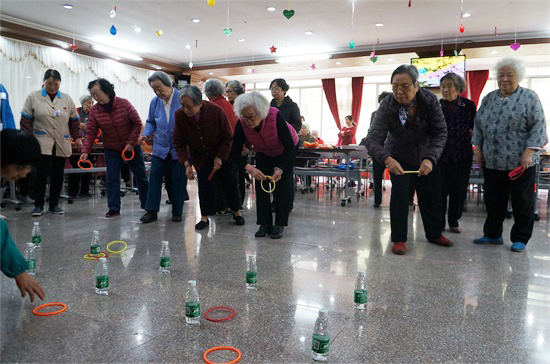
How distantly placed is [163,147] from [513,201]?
2898 millimetres

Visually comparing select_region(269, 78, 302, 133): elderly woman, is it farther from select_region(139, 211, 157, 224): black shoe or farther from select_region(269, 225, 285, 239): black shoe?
select_region(139, 211, 157, 224): black shoe

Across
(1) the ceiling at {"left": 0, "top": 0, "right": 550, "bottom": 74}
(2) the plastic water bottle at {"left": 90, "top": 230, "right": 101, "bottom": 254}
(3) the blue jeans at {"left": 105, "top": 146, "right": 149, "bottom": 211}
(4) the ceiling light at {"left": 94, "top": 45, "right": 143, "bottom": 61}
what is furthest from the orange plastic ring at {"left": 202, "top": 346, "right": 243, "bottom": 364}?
(4) the ceiling light at {"left": 94, "top": 45, "right": 143, "bottom": 61}

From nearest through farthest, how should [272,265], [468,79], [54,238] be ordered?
[272,265]
[54,238]
[468,79]

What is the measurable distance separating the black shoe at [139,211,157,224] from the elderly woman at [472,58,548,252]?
9.48 ft

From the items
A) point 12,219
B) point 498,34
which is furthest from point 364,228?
point 498,34

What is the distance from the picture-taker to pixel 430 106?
9.43ft

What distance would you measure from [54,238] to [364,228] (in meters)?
2.59

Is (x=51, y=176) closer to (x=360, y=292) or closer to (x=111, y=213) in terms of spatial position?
(x=111, y=213)

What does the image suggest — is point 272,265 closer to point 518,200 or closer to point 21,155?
point 21,155

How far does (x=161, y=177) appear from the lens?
403 cm

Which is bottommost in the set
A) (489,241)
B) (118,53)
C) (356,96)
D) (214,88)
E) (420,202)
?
(489,241)

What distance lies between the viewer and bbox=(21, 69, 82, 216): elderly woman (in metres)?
4.18

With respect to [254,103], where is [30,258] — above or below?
below

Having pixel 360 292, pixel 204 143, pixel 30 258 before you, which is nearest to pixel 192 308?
pixel 360 292
